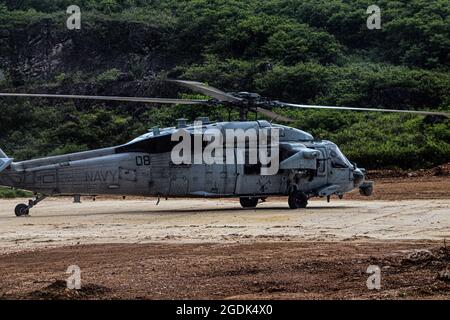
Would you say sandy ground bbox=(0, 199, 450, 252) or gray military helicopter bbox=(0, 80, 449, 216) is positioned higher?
gray military helicopter bbox=(0, 80, 449, 216)

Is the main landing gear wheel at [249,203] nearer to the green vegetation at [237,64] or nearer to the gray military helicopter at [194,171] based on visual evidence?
the gray military helicopter at [194,171]

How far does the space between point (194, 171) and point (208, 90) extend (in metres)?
3.49

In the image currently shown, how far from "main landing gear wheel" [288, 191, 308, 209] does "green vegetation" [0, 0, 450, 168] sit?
11.0m

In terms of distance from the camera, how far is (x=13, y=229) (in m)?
19.0

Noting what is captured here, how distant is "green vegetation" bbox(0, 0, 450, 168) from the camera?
38375 mm

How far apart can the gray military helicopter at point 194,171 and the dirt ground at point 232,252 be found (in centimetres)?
57

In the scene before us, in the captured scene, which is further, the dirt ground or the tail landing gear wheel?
the tail landing gear wheel

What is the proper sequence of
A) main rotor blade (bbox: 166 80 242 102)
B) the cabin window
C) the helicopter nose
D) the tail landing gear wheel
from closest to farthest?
main rotor blade (bbox: 166 80 242 102) < the tail landing gear wheel < the cabin window < the helicopter nose

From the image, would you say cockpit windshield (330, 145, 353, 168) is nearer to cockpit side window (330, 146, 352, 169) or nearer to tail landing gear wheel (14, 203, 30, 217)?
cockpit side window (330, 146, 352, 169)

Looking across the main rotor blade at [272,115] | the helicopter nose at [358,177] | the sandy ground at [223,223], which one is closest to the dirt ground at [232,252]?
the sandy ground at [223,223]

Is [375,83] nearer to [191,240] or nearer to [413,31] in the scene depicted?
[413,31]

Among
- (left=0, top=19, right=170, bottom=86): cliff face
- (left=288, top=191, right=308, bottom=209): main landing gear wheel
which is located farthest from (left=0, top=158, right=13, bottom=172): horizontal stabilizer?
(left=0, top=19, right=170, bottom=86): cliff face
